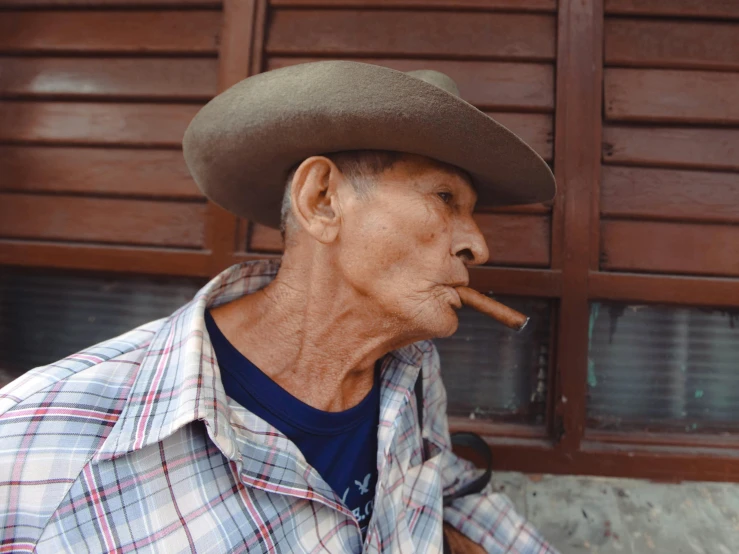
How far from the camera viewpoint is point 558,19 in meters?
1.75

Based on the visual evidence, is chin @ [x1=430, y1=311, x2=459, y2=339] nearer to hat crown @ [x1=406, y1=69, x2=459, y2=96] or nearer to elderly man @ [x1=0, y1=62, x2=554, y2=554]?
elderly man @ [x1=0, y1=62, x2=554, y2=554]

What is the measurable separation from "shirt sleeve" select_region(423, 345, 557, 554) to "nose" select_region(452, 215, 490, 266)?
483mm

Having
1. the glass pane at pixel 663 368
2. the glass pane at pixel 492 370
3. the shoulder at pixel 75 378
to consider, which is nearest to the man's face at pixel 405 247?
the shoulder at pixel 75 378

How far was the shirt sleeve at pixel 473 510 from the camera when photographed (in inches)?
51.4

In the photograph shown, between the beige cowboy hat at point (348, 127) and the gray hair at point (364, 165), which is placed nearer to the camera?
the beige cowboy hat at point (348, 127)

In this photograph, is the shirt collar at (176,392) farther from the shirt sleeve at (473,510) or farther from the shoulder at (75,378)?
the shirt sleeve at (473,510)

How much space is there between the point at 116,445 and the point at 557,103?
6.50ft

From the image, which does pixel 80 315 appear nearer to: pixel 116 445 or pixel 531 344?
pixel 116 445

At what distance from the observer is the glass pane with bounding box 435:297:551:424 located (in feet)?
6.13

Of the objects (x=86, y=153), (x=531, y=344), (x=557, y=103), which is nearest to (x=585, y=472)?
(x=531, y=344)

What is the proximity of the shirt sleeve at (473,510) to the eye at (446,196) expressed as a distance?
60 cm

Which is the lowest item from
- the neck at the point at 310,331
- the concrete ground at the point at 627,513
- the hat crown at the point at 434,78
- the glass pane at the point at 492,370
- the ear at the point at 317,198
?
the concrete ground at the point at 627,513

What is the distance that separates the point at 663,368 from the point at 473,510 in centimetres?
118

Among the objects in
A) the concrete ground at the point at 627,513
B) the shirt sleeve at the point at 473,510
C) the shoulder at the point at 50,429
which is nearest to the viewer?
the shoulder at the point at 50,429
